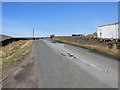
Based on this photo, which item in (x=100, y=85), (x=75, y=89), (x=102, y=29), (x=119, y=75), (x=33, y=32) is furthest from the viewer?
(x=33, y=32)

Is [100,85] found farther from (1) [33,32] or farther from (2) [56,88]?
(1) [33,32]

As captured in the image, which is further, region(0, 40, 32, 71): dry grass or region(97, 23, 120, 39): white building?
region(97, 23, 120, 39): white building

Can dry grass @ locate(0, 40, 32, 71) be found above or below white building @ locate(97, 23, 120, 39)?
below

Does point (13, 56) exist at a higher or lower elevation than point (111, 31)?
lower

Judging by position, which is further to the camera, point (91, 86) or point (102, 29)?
point (102, 29)

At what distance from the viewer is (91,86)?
511 centimetres

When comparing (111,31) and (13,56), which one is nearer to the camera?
(13,56)

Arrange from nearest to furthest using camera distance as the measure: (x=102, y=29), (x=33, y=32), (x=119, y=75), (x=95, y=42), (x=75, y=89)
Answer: (x=75, y=89) → (x=119, y=75) → (x=95, y=42) → (x=102, y=29) → (x=33, y=32)

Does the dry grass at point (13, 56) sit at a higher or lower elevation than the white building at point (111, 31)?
lower

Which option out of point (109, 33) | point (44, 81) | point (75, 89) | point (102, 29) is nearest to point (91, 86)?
point (75, 89)

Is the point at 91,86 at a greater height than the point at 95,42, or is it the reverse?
the point at 95,42

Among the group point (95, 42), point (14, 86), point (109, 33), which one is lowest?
point (14, 86)

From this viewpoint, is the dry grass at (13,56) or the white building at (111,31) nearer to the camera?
the dry grass at (13,56)

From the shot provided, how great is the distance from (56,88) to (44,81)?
1036mm
